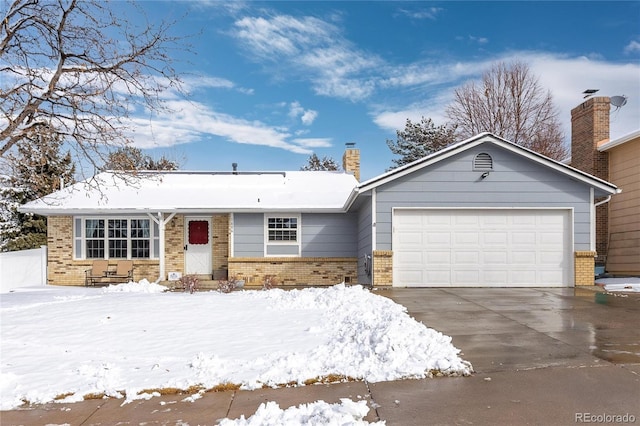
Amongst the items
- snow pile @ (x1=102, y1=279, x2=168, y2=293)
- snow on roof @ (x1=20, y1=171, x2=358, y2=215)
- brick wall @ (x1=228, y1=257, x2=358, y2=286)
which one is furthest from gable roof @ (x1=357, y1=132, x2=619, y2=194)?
snow pile @ (x1=102, y1=279, x2=168, y2=293)

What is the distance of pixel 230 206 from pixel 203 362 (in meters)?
10.7

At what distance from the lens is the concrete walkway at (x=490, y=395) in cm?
355

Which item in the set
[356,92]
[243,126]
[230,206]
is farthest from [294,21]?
[243,126]

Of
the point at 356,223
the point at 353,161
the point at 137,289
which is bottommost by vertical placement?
the point at 137,289

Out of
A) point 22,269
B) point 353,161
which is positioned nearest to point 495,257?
point 353,161

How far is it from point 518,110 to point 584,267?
18.3 m

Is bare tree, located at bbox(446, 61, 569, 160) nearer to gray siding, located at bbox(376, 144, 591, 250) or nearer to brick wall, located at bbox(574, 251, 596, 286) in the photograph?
gray siding, located at bbox(376, 144, 591, 250)

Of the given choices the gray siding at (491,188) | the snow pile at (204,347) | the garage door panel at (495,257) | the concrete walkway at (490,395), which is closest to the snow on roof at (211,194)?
the gray siding at (491,188)

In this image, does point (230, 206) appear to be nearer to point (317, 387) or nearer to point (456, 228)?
point (456, 228)

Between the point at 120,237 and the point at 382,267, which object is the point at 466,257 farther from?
the point at 120,237

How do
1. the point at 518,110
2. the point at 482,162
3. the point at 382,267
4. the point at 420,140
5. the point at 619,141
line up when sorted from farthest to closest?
the point at 420,140, the point at 518,110, the point at 619,141, the point at 482,162, the point at 382,267

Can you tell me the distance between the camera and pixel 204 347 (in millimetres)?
5703

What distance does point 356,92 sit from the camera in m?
24.8

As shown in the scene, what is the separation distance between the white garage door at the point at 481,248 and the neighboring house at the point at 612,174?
410 cm
